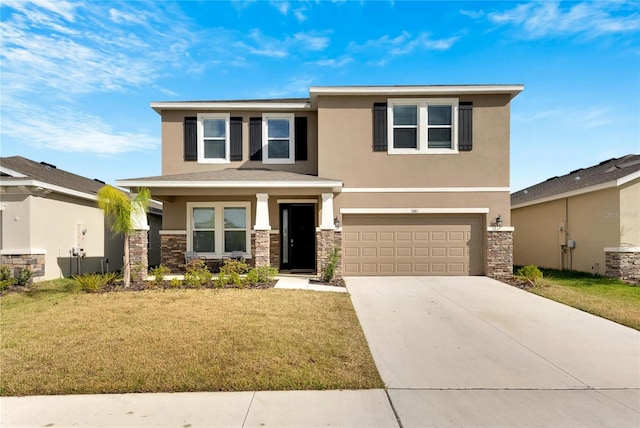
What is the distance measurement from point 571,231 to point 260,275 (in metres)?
12.0

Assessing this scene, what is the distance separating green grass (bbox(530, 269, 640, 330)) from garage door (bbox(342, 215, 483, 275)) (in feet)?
8.31

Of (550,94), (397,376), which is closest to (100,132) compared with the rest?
(397,376)

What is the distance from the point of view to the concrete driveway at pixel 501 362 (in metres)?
3.87

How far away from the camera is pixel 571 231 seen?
1462cm

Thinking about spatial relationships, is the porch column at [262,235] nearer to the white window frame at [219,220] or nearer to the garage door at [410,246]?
the white window frame at [219,220]

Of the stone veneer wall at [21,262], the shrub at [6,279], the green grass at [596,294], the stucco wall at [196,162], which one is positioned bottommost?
the green grass at [596,294]

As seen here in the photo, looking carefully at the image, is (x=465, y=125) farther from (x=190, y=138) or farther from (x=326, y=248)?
(x=190, y=138)

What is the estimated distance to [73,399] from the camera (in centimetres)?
409

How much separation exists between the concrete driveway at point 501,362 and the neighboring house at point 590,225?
5305 millimetres

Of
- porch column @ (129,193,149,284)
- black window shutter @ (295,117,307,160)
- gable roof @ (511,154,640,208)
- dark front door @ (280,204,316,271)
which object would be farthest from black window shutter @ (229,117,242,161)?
gable roof @ (511,154,640,208)

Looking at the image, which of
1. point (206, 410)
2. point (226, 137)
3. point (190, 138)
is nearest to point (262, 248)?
point (226, 137)

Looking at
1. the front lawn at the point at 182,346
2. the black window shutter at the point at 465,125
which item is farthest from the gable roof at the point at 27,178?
the black window shutter at the point at 465,125

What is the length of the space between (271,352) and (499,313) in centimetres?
527

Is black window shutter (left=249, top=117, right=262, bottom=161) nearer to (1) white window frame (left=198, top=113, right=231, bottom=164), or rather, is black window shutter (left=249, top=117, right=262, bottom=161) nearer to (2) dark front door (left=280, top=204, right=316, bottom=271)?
(1) white window frame (left=198, top=113, right=231, bottom=164)
